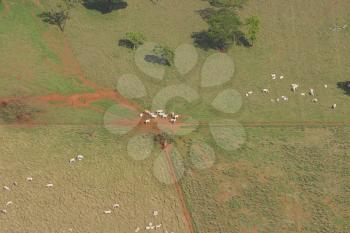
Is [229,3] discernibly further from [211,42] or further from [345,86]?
[345,86]

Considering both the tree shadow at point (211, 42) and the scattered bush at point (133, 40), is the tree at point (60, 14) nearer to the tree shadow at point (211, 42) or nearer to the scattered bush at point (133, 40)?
the scattered bush at point (133, 40)

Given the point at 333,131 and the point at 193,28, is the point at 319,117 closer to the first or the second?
the point at 333,131

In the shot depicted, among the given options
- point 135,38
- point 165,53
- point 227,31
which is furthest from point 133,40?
point 227,31

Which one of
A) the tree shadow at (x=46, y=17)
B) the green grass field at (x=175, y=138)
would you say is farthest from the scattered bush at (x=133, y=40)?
the tree shadow at (x=46, y=17)

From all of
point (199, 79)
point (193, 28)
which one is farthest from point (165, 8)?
point (199, 79)

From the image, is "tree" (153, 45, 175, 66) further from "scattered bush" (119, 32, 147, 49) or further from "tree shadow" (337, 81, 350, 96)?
"tree shadow" (337, 81, 350, 96)
